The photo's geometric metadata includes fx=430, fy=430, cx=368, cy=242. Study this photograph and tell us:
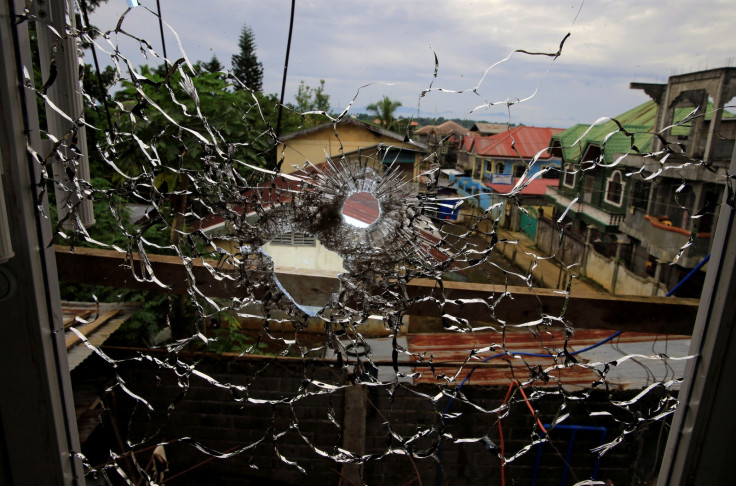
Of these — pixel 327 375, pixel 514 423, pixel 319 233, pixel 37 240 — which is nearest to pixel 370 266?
pixel 319 233

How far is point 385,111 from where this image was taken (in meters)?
0.86

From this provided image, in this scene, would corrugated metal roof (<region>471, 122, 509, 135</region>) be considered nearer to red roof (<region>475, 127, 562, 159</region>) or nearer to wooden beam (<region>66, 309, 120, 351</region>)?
red roof (<region>475, 127, 562, 159</region>)

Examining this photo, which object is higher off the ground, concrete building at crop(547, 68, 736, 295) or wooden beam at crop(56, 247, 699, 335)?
concrete building at crop(547, 68, 736, 295)

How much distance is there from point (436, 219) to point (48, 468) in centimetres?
72

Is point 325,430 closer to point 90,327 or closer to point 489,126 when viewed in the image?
point 90,327

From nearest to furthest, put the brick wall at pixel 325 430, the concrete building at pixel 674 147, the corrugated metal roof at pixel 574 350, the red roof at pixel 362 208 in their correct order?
the concrete building at pixel 674 147, the red roof at pixel 362 208, the brick wall at pixel 325 430, the corrugated metal roof at pixel 574 350

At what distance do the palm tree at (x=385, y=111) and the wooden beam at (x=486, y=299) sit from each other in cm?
33

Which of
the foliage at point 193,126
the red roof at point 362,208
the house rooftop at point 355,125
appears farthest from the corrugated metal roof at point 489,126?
the foliage at point 193,126

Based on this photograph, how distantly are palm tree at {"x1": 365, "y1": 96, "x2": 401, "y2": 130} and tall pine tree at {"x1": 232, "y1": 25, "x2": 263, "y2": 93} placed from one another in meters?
0.21

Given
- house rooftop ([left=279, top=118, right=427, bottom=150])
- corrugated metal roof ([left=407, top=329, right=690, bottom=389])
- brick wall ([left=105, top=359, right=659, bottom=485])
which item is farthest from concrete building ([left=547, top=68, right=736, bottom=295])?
corrugated metal roof ([left=407, top=329, right=690, bottom=389])

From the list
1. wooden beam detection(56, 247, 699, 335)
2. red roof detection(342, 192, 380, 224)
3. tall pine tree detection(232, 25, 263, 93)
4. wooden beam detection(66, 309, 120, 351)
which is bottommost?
wooden beam detection(66, 309, 120, 351)

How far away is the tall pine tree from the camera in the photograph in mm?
812

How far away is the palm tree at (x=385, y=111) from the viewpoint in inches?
30.9

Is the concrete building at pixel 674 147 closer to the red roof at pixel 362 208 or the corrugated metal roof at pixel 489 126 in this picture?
the corrugated metal roof at pixel 489 126
